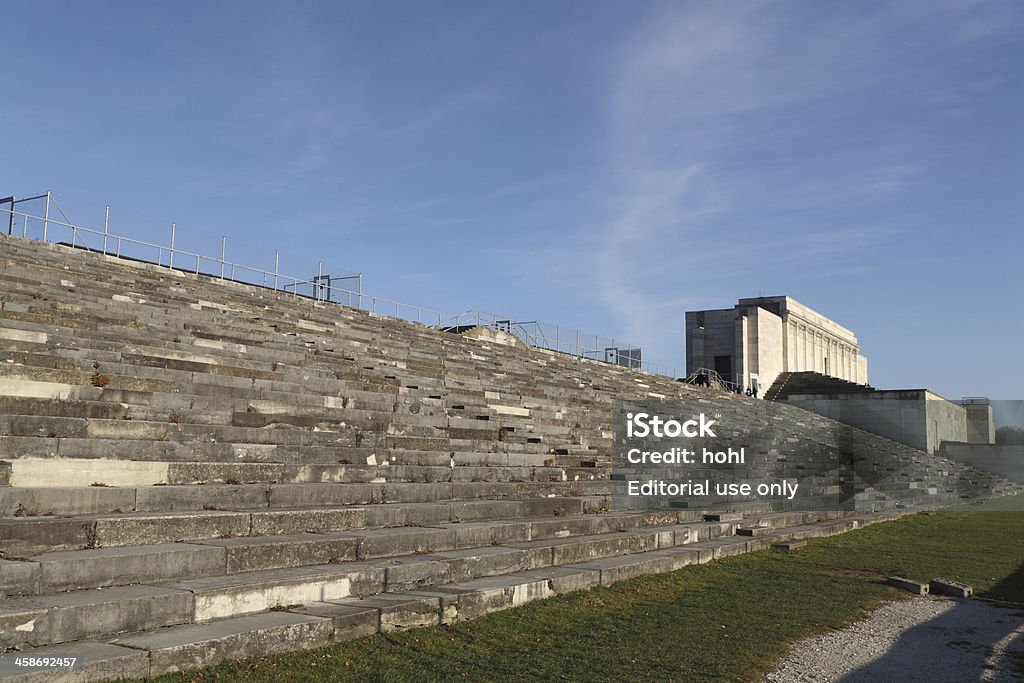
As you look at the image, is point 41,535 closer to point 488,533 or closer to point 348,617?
point 348,617

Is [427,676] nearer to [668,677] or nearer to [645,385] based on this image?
[668,677]

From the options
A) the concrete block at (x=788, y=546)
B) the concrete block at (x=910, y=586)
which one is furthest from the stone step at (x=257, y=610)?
the concrete block at (x=788, y=546)

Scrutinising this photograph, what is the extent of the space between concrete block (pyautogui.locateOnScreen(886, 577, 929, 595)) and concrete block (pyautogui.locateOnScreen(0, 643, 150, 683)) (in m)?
9.51

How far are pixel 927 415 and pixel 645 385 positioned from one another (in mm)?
23001

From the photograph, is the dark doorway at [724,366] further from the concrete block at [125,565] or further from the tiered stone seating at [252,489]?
the concrete block at [125,565]

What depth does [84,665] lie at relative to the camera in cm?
434

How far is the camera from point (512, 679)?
543 centimetres

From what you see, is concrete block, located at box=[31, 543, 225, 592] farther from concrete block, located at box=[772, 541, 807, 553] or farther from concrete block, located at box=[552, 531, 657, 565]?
concrete block, located at box=[772, 541, 807, 553]

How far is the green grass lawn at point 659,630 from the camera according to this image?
5.43 meters

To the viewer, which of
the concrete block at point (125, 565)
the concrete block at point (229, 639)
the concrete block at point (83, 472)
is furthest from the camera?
the concrete block at point (83, 472)

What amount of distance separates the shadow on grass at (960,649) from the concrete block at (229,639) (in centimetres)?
387

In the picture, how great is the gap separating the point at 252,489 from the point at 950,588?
864 cm

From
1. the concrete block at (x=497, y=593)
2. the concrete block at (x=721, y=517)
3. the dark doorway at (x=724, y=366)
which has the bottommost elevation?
the concrete block at (x=497, y=593)

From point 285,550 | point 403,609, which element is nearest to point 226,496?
point 285,550
